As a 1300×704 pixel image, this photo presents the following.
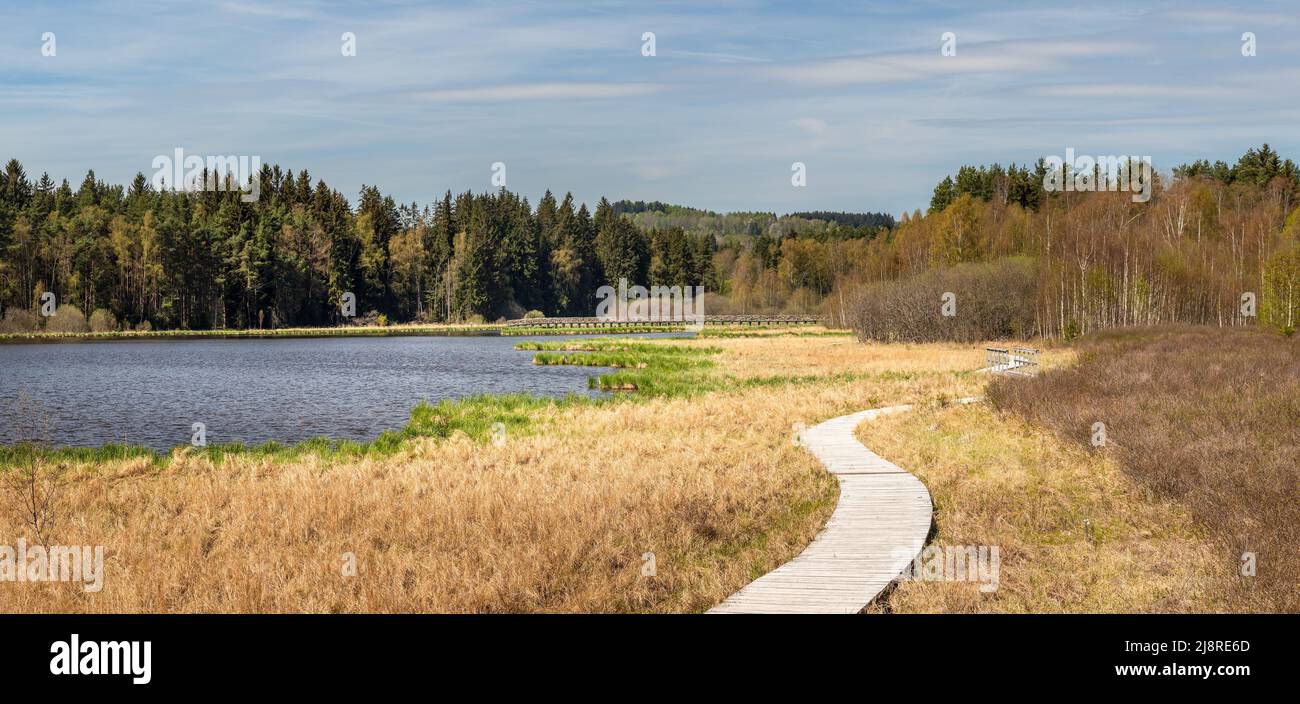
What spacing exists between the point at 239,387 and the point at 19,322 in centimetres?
5478

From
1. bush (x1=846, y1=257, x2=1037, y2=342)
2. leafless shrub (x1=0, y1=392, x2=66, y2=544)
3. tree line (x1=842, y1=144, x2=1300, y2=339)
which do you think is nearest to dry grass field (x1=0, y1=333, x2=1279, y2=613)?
leafless shrub (x1=0, y1=392, x2=66, y2=544)

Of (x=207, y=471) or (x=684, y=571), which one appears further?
(x=207, y=471)

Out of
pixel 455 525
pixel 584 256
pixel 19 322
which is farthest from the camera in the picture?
pixel 584 256

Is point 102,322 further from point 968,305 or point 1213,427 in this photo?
point 1213,427

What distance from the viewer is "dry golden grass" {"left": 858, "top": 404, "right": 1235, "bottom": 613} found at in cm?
941

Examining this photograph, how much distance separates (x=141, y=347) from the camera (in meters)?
66.4

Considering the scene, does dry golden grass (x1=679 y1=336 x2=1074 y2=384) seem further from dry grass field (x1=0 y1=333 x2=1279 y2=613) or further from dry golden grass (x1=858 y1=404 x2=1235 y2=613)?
dry grass field (x1=0 y1=333 x2=1279 y2=613)

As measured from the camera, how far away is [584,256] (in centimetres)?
14400

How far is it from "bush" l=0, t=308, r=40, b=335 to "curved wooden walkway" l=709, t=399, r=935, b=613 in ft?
268

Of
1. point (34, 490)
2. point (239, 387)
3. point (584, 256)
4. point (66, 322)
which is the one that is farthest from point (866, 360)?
point (584, 256)
